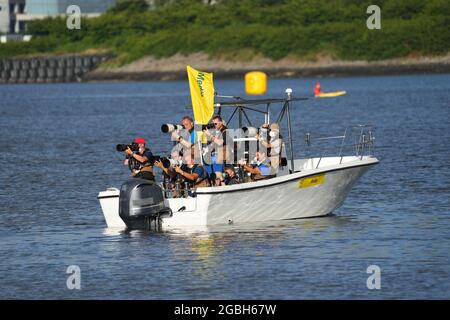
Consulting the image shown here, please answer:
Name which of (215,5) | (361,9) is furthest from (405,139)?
(215,5)

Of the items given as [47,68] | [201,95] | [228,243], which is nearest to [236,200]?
[228,243]

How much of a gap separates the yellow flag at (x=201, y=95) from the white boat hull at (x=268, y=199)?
2.01 m

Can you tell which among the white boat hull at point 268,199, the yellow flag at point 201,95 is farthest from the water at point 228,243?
the yellow flag at point 201,95

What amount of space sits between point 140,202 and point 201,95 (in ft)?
10.4

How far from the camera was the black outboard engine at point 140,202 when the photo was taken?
27422 mm

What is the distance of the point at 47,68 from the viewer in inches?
6481

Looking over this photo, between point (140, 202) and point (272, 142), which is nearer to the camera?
point (140, 202)

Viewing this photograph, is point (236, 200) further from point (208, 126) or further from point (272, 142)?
point (208, 126)

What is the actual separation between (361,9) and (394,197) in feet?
411

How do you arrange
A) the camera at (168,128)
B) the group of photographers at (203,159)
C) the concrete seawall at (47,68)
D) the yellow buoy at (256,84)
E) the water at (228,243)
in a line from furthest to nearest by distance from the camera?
the concrete seawall at (47,68) < the yellow buoy at (256,84) < the group of photographers at (203,159) < the camera at (168,128) < the water at (228,243)

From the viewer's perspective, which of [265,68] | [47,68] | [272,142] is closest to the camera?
[272,142]

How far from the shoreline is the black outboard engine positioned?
119426mm

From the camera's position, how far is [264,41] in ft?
502

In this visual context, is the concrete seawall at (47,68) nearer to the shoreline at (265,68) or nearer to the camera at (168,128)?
the shoreline at (265,68)
